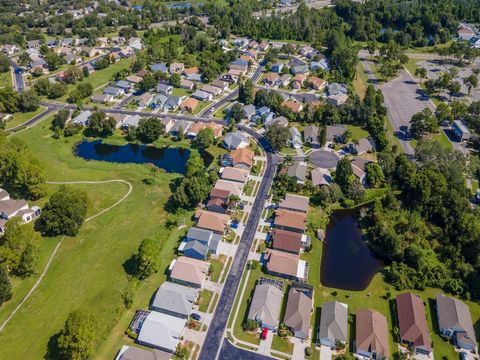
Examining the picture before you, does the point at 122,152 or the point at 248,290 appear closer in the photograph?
the point at 248,290

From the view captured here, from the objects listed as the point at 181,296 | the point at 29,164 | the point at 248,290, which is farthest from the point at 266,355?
the point at 29,164

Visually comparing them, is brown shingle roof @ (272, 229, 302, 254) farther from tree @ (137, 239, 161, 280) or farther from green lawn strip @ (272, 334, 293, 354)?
tree @ (137, 239, 161, 280)

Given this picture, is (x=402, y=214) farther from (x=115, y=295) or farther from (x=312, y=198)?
(x=115, y=295)

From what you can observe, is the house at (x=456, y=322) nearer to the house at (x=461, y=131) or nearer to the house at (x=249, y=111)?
the house at (x=461, y=131)

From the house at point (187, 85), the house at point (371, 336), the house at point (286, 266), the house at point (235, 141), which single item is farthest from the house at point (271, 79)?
the house at point (371, 336)

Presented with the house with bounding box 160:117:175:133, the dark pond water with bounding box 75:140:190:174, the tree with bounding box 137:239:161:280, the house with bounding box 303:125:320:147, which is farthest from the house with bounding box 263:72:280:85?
the tree with bounding box 137:239:161:280

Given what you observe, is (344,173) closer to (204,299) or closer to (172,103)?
(204,299)

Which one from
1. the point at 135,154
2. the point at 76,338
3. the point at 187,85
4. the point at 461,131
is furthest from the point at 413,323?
the point at 187,85
